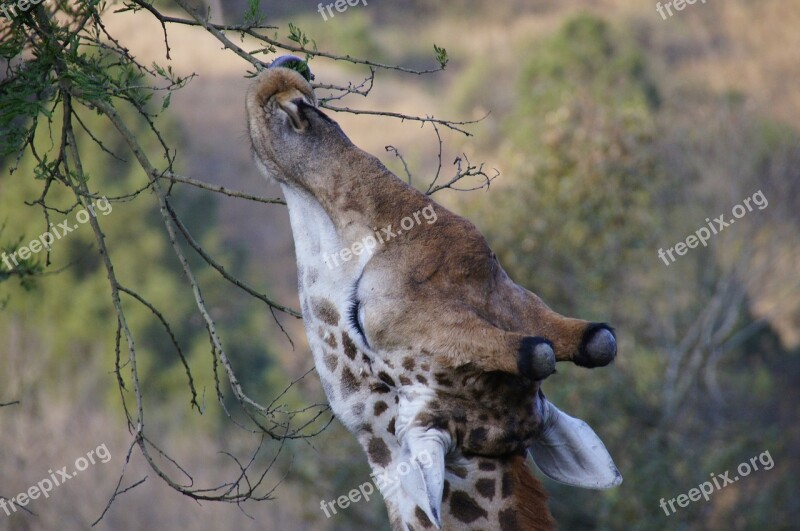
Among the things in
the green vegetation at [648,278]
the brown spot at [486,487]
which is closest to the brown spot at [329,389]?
the brown spot at [486,487]

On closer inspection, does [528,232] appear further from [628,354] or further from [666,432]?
[666,432]

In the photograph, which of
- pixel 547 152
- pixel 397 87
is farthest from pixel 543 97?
pixel 397 87

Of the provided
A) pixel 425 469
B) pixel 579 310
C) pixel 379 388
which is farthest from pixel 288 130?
pixel 579 310

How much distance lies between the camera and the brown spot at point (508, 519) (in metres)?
3.41

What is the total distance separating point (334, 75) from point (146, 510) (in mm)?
31209

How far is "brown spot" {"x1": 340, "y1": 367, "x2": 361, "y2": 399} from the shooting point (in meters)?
3.63

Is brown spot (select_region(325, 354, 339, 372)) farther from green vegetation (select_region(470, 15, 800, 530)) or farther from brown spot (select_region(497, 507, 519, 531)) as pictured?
green vegetation (select_region(470, 15, 800, 530))

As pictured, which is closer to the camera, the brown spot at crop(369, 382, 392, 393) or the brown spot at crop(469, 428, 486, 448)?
the brown spot at crop(469, 428, 486, 448)

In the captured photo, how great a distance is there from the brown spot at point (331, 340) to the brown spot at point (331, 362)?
0.13 ft

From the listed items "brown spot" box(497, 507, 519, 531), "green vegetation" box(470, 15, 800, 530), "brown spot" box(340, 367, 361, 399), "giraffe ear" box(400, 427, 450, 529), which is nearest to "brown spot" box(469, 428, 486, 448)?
"giraffe ear" box(400, 427, 450, 529)

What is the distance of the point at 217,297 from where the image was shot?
22000 millimetres
